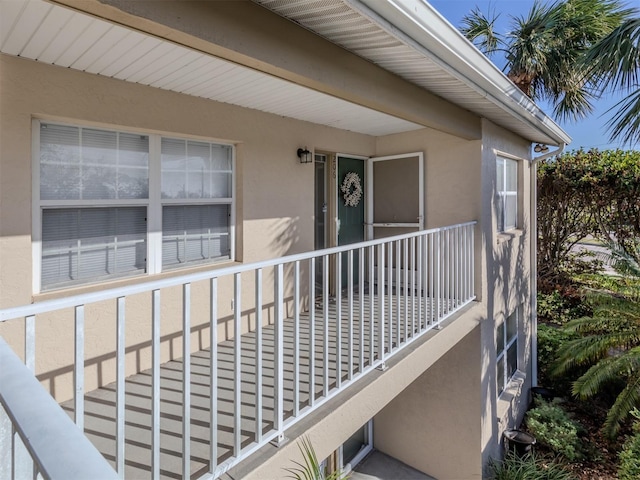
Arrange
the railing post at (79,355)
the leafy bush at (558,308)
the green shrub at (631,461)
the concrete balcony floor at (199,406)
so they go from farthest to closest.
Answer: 1. the leafy bush at (558,308)
2. the green shrub at (631,461)
3. the concrete balcony floor at (199,406)
4. the railing post at (79,355)

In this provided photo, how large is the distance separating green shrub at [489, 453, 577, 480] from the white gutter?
A: 5.34 m

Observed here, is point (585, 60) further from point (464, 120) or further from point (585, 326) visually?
point (585, 326)

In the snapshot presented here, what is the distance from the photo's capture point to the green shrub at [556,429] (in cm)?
666

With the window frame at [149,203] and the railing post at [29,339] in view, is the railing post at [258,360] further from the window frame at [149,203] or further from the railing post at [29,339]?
the window frame at [149,203]

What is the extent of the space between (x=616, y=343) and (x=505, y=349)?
1810 millimetres

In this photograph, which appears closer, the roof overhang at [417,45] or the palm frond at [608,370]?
the roof overhang at [417,45]

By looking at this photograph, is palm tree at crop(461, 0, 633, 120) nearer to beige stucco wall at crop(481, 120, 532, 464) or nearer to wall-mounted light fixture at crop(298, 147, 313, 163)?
beige stucco wall at crop(481, 120, 532, 464)

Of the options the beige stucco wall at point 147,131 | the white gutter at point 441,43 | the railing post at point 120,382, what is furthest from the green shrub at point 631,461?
the railing post at point 120,382

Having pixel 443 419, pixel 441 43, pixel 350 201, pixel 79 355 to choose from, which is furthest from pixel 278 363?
pixel 443 419

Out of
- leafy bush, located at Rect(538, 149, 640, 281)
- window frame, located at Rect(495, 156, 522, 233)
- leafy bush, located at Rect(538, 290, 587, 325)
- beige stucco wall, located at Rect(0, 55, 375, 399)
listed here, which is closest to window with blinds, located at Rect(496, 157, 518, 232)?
window frame, located at Rect(495, 156, 522, 233)

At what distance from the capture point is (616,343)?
6820 millimetres

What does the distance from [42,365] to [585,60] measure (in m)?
6.96

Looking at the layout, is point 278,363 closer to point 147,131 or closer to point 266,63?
point 266,63

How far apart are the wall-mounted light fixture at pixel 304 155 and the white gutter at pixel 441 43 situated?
242 cm
